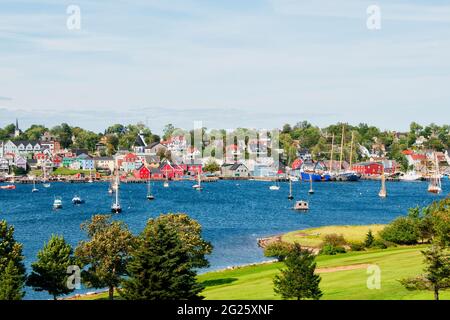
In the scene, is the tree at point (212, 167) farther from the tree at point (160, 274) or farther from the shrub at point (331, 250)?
the tree at point (160, 274)

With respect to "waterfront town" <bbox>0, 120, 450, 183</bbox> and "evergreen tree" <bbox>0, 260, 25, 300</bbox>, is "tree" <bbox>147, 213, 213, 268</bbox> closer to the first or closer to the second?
"evergreen tree" <bbox>0, 260, 25, 300</bbox>

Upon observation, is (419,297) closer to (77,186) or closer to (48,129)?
(77,186)

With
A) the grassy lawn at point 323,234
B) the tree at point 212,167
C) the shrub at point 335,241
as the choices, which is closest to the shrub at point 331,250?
the shrub at point 335,241

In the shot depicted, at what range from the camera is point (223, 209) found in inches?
3014

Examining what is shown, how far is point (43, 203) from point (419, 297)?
227ft

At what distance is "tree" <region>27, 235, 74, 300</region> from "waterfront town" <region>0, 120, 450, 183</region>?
310ft

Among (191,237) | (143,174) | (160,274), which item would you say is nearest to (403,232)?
(191,237)

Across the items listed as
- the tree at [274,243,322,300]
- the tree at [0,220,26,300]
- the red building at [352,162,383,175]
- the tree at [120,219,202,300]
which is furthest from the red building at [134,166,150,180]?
the tree at [274,243,322,300]

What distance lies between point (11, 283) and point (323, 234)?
2916 cm

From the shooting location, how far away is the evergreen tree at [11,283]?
21.3 m

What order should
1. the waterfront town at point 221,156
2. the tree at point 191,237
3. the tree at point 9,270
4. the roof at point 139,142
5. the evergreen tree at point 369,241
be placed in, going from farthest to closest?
1. the roof at point 139,142
2. the waterfront town at point 221,156
3. the evergreen tree at point 369,241
4. the tree at point 191,237
5. the tree at point 9,270

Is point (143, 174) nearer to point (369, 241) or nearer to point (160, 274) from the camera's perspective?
point (369, 241)

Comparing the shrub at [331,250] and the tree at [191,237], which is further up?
the tree at [191,237]

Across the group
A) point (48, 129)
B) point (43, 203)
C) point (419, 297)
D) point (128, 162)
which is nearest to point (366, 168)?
point (128, 162)
